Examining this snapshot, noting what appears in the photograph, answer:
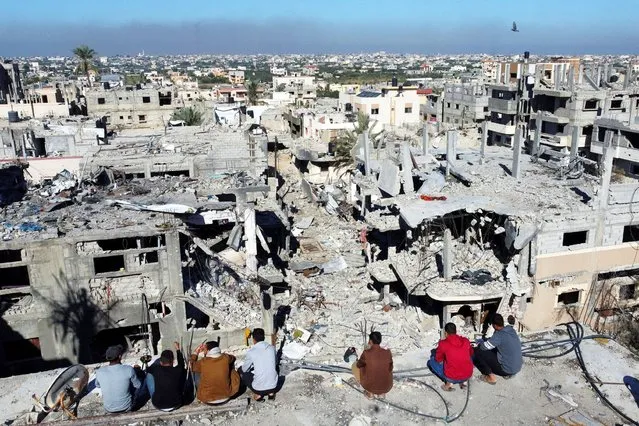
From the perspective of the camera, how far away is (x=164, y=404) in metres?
6.41

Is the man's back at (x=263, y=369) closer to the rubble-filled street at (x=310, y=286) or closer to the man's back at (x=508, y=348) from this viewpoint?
the rubble-filled street at (x=310, y=286)

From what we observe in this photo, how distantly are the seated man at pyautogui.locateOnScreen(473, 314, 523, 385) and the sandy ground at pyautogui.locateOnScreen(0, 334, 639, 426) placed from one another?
13cm

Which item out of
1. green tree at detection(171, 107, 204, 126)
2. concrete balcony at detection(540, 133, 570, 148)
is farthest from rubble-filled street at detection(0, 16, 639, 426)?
green tree at detection(171, 107, 204, 126)

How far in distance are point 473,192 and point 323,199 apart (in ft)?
45.6

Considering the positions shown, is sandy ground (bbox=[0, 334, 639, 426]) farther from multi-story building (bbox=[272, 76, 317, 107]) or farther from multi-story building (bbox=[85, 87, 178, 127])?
multi-story building (bbox=[272, 76, 317, 107])

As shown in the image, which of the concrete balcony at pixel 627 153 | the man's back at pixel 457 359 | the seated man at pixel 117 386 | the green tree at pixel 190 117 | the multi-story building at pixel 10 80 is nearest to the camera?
the seated man at pixel 117 386

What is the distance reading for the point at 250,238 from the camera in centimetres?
1598

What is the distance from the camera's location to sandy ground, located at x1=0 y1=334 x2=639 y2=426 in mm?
6492

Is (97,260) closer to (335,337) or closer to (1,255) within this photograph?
(1,255)

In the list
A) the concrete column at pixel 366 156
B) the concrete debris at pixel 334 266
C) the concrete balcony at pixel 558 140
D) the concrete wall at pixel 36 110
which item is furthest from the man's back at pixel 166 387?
the concrete wall at pixel 36 110

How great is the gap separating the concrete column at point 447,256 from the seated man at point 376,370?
8.28 meters

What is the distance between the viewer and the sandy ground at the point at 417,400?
649 cm

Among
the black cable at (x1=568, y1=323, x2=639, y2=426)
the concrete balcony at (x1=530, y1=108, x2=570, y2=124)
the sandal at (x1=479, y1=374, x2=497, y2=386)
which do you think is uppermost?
the sandal at (x1=479, y1=374, x2=497, y2=386)

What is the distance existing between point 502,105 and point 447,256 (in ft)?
94.2
